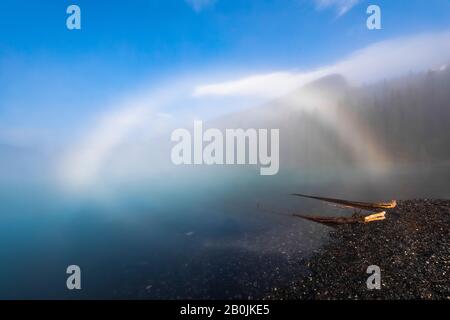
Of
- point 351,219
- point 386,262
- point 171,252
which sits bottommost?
point 171,252

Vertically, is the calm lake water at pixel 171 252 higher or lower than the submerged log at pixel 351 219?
lower

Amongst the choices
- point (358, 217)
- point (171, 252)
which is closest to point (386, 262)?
point (358, 217)

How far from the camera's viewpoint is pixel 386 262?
67.7 feet

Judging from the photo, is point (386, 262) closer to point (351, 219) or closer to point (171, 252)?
point (351, 219)

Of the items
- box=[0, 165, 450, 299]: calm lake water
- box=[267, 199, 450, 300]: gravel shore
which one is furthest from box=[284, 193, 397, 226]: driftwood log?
box=[0, 165, 450, 299]: calm lake water

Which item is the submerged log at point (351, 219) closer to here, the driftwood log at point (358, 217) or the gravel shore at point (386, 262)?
the driftwood log at point (358, 217)

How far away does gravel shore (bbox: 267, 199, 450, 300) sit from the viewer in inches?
688

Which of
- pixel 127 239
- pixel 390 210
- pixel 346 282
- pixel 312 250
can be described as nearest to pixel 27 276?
pixel 127 239

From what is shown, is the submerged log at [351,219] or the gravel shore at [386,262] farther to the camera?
the submerged log at [351,219]

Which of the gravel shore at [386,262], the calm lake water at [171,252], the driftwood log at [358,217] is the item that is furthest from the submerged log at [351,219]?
the calm lake water at [171,252]

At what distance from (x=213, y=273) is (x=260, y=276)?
4.42 metres

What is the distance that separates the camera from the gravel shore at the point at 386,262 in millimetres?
17484
